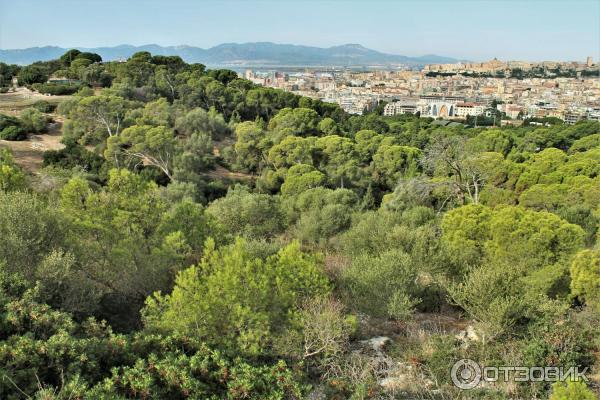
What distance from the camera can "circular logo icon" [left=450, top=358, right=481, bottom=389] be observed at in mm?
6645

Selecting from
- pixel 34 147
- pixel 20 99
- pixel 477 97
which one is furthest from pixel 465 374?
A: pixel 477 97

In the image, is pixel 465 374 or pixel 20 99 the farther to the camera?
pixel 20 99

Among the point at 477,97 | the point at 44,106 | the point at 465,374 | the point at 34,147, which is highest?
the point at 477,97

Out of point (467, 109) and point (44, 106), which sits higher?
point (44, 106)

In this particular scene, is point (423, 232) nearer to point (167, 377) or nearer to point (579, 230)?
point (579, 230)

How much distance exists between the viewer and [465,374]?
685 cm

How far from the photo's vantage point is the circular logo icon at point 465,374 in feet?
21.8

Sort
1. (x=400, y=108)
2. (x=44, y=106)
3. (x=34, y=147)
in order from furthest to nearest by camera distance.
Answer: (x=400, y=108) → (x=44, y=106) → (x=34, y=147)

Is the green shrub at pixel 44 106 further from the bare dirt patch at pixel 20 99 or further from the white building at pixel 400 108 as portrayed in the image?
the white building at pixel 400 108

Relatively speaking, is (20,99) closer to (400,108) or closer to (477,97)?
(400,108)

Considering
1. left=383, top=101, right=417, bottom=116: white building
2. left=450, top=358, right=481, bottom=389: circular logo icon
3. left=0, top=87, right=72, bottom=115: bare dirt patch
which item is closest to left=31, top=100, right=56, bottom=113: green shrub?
left=0, top=87, right=72, bottom=115: bare dirt patch

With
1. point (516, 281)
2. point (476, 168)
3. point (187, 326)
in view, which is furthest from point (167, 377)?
point (476, 168)

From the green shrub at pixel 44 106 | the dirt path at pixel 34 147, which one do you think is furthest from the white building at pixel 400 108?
the dirt path at pixel 34 147

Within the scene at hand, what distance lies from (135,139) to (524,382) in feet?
62.3
